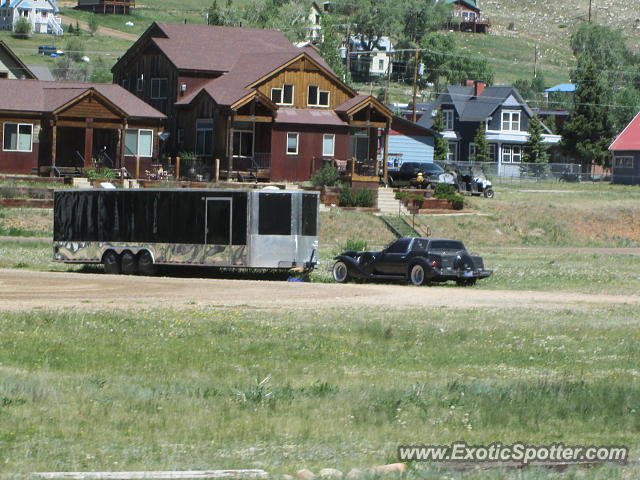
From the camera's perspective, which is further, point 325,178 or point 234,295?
point 325,178

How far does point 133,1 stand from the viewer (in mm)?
195375

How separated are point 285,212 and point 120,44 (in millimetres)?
128932

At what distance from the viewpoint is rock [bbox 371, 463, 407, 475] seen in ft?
40.0

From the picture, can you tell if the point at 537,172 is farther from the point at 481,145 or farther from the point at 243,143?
the point at 243,143

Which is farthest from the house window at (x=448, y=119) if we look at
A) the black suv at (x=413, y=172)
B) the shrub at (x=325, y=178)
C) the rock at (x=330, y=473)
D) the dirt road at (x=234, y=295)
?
the rock at (x=330, y=473)

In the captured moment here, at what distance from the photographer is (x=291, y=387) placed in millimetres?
17391

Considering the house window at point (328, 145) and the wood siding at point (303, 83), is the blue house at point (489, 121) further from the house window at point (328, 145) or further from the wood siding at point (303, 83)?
the house window at point (328, 145)

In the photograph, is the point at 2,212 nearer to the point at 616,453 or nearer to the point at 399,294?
the point at 399,294

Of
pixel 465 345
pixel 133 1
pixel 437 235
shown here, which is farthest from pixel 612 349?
pixel 133 1

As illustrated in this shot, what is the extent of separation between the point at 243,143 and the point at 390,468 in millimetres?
59627

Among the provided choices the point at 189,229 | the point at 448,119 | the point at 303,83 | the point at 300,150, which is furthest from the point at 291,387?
the point at 448,119

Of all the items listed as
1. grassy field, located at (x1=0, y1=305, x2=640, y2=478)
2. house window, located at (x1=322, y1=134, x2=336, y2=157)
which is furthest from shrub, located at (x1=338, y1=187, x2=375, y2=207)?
grassy field, located at (x1=0, y1=305, x2=640, y2=478)

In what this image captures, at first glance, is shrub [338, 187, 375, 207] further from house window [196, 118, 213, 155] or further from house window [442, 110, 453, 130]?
house window [442, 110, 453, 130]

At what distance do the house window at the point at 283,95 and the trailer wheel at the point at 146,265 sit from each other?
33277mm
